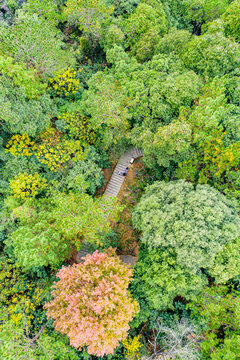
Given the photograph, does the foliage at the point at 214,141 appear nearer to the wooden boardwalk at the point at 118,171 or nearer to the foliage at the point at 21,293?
the wooden boardwalk at the point at 118,171

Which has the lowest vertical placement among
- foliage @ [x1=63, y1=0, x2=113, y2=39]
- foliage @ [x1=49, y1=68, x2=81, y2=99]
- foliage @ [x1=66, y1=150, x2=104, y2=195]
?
foliage @ [x1=66, y1=150, x2=104, y2=195]

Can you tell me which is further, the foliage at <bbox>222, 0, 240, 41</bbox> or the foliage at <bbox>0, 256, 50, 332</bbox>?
the foliage at <bbox>222, 0, 240, 41</bbox>

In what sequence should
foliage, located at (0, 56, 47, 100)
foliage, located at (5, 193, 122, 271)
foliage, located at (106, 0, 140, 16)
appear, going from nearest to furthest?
1. foliage, located at (5, 193, 122, 271)
2. foliage, located at (0, 56, 47, 100)
3. foliage, located at (106, 0, 140, 16)

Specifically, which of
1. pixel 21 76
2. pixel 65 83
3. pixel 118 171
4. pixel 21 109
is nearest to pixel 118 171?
pixel 118 171

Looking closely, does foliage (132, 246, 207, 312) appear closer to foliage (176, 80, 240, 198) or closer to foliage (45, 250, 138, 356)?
foliage (45, 250, 138, 356)

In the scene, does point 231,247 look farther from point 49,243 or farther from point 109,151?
point 109,151

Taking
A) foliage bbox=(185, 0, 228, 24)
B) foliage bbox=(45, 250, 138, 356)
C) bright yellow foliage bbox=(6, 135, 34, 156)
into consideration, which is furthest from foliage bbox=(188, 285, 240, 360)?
foliage bbox=(185, 0, 228, 24)

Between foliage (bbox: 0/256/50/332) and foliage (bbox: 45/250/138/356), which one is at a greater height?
foliage (bbox: 45/250/138/356)
